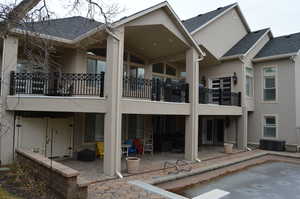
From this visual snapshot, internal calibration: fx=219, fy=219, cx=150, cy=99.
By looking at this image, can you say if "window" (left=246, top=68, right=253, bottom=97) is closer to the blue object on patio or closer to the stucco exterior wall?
the stucco exterior wall

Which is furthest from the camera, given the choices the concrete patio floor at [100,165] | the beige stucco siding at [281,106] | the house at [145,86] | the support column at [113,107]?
the beige stucco siding at [281,106]

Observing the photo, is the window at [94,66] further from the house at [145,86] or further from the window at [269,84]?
the window at [269,84]

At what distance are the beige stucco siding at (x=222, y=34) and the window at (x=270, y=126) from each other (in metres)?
5.17

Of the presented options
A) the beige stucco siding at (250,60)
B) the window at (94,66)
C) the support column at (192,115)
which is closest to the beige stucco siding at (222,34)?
the beige stucco siding at (250,60)

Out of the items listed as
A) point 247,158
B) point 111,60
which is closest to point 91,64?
point 111,60

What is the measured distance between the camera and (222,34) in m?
15.5

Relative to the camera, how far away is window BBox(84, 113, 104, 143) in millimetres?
10381

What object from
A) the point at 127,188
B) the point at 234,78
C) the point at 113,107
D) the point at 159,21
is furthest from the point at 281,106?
the point at 127,188

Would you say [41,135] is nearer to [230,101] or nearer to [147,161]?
[147,161]

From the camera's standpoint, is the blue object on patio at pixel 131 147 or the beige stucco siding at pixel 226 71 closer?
the blue object on patio at pixel 131 147

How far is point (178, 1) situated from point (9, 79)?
798cm

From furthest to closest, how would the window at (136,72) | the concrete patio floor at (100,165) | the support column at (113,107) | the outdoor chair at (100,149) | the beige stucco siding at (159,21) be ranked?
the window at (136,72) < the outdoor chair at (100,149) < the beige stucco siding at (159,21) < the support column at (113,107) < the concrete patio floor at (100,165)

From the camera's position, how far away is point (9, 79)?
8180 mm

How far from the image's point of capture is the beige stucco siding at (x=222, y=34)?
14.2 m
